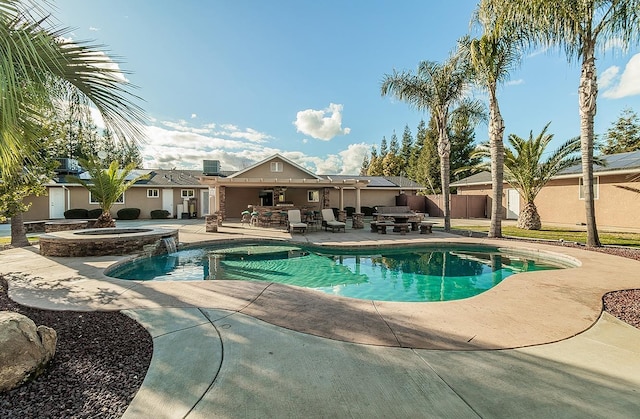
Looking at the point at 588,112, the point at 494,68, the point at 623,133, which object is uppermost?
the point at 623,133

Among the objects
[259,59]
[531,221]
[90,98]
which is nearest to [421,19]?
[259,59]

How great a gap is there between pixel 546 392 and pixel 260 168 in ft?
67.3

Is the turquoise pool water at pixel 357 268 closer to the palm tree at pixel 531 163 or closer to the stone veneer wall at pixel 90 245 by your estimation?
the stone veneer wall at pixel 90 245

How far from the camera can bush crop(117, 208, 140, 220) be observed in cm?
2203

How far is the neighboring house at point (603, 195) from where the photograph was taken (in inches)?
574

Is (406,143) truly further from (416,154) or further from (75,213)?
(75,213)

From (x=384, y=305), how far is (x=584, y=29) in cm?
1115

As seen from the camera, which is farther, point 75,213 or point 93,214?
point 93,214

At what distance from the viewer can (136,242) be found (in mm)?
9156

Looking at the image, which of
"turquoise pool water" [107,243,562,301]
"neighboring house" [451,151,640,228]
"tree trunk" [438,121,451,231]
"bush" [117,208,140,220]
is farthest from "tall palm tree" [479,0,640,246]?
"bush" [117,208,140,220]

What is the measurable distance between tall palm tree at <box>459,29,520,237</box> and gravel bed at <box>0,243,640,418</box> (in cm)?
905

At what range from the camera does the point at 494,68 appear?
11.8m

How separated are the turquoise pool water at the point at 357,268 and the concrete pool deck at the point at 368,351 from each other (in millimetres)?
1751

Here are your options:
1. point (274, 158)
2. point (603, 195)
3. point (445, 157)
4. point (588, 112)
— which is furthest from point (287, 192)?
point (603, 195)
